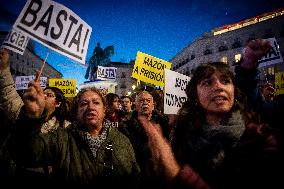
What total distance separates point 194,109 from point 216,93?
0.46m

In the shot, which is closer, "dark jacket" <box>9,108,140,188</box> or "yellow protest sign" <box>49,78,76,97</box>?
"dark jacket" <box>9,108,140,188</box>

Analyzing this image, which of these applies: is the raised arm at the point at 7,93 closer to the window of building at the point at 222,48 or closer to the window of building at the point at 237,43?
the window of building at the point at 237,43

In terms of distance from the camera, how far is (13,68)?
63688 mm

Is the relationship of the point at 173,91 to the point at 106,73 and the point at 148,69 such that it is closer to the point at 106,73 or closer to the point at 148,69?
the point at 148,69

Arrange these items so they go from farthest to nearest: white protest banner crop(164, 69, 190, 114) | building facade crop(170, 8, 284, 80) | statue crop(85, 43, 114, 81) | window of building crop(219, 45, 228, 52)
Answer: statue crop(85, 43, 114, 81) → window of building crop(219, 45, 228, 52) → building facade crop(170, 8, 284, 80) → white protest banner crop(164, 69, 190, 114)

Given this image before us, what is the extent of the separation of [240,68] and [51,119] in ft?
12.9

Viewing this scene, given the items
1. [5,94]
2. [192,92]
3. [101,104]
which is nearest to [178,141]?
[192,92]

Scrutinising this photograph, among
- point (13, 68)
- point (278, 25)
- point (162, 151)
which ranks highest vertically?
point (278, 25)

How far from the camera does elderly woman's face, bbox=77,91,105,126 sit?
12.3 feet

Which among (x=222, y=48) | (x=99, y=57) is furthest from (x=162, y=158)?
(x=99, y=57)

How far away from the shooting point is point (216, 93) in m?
2.78

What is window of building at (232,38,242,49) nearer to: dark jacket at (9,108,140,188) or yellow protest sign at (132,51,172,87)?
yellow protest sign at (132,51,172,87)

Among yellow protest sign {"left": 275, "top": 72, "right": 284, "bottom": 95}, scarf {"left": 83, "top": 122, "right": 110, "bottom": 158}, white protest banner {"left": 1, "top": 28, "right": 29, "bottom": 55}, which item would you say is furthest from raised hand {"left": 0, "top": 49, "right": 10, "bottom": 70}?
yellow protest sign {"left": 275, "top": 72, "right": 284, "bottom": 95}

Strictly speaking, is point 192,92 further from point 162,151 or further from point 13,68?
point 13,68
